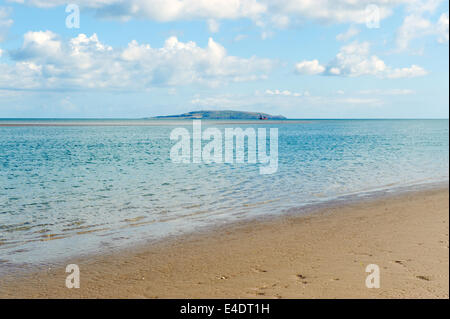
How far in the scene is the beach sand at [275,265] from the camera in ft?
22.1

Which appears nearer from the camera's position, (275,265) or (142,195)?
(275,265)

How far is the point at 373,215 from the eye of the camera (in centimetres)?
1274

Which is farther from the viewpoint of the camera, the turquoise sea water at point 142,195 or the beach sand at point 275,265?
the turquoise sea water at point 142,195

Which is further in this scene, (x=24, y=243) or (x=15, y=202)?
(x=15, y=202)

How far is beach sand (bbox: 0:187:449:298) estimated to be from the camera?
22.1 ft

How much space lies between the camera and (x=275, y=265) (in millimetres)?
8062

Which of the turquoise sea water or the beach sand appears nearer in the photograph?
the beach sand

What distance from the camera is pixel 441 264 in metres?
7.51
